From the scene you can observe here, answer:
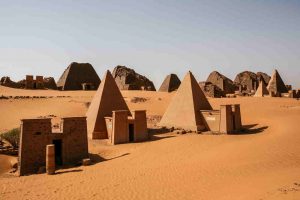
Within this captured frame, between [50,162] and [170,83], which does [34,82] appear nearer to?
[170,83]

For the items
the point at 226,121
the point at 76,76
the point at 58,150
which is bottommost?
the point at 58,150

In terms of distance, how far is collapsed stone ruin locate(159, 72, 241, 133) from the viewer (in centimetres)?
1892

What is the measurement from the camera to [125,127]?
18.0 metres

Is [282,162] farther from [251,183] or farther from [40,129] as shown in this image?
[40,129]

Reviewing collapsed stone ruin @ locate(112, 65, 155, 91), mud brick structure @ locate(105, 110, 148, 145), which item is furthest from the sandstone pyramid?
mud brick structure @ locate(105, 110, 148, 145)

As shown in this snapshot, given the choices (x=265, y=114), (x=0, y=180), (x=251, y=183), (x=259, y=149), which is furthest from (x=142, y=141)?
(x=265, y=114)

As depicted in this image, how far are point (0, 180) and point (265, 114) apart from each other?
22968 mm

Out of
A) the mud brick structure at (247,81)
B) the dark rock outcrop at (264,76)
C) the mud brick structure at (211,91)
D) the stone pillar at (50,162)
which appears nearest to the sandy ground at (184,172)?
the stone pillar at (50,162)

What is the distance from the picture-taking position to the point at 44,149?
14047mm

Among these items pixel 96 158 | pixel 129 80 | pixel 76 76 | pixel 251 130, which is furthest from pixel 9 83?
pixel 251 130

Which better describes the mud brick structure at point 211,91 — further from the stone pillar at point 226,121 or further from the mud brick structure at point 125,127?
the mud brick structure at point 125,127

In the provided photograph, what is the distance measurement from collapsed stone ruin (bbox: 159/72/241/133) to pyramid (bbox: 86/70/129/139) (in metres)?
3.70

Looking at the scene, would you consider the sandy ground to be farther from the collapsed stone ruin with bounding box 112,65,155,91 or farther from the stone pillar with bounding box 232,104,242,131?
the collapsed stone ruin with bounding box 112,65,155,91

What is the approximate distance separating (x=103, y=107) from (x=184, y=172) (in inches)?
381
